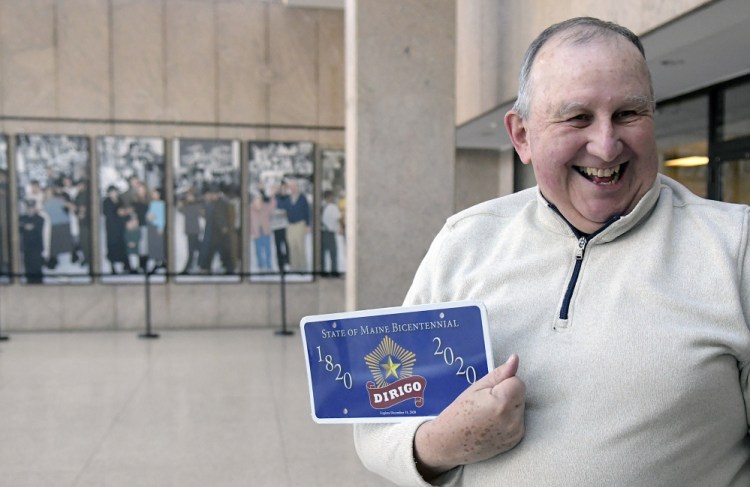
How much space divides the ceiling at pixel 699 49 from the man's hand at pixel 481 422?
10.0 feet

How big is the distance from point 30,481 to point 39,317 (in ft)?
24.8

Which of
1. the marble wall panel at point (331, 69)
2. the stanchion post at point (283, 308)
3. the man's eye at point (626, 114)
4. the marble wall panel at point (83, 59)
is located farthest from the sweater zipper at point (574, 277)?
the marble wall panel at point (83, 59)

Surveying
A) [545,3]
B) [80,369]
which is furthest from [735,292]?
[80,369]

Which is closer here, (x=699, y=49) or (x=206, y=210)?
(x=699, y=49)

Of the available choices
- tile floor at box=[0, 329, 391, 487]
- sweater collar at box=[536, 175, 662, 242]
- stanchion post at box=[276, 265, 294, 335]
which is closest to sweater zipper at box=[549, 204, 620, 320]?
sweater collar at box=[536, 175, 662, 242]

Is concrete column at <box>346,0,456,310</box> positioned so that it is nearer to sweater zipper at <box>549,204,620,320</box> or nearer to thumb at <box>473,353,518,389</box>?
sweater zipper at <box>549,204,620,320</box>

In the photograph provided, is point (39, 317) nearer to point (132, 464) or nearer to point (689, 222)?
point (132, 464)

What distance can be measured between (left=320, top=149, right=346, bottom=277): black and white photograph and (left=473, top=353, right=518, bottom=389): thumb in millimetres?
11116

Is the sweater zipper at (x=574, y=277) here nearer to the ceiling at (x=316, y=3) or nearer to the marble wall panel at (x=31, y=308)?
the ceiling at (x=316, y=3)

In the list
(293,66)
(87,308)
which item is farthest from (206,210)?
(293,66)

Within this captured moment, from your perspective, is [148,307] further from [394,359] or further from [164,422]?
[394,359]

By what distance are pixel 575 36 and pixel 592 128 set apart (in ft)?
0.53

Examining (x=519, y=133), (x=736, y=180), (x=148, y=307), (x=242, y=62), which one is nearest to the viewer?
(x=519, y=133)

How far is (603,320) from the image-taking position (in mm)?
1177
